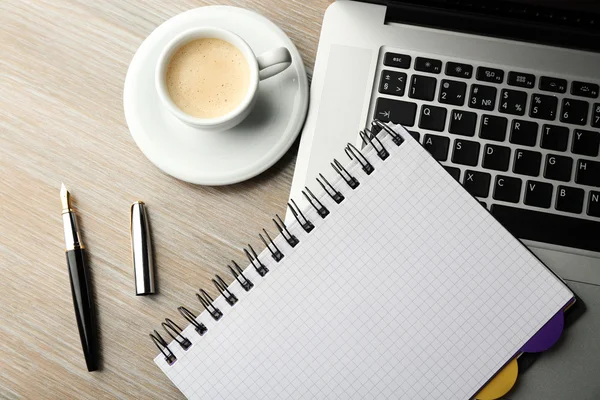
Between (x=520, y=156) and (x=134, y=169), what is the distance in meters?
0.36

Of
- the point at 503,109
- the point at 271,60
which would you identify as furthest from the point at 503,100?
the point at 271,60

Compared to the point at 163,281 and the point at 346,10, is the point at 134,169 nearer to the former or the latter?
the point at 163,281

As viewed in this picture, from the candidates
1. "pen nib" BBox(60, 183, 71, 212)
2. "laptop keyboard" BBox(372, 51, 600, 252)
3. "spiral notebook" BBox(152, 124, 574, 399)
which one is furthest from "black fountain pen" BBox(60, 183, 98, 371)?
"laptop keyboard" BBox(372, 51, 600, 252)

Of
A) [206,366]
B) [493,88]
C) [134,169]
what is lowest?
[206,366]

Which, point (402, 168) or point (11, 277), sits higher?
point (402, 168)

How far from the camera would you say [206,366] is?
1.41ft

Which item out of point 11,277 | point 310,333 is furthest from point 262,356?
point 11,277

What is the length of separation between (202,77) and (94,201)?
0.53 feet

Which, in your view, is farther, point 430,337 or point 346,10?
point 346,10

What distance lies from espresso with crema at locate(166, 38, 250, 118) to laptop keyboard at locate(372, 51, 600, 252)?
126 mm

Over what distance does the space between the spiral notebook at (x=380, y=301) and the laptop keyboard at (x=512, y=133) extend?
4.3 inches

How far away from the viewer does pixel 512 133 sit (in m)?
0.52

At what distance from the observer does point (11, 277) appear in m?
0.56

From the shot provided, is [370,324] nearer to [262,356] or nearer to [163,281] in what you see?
[262,356]
